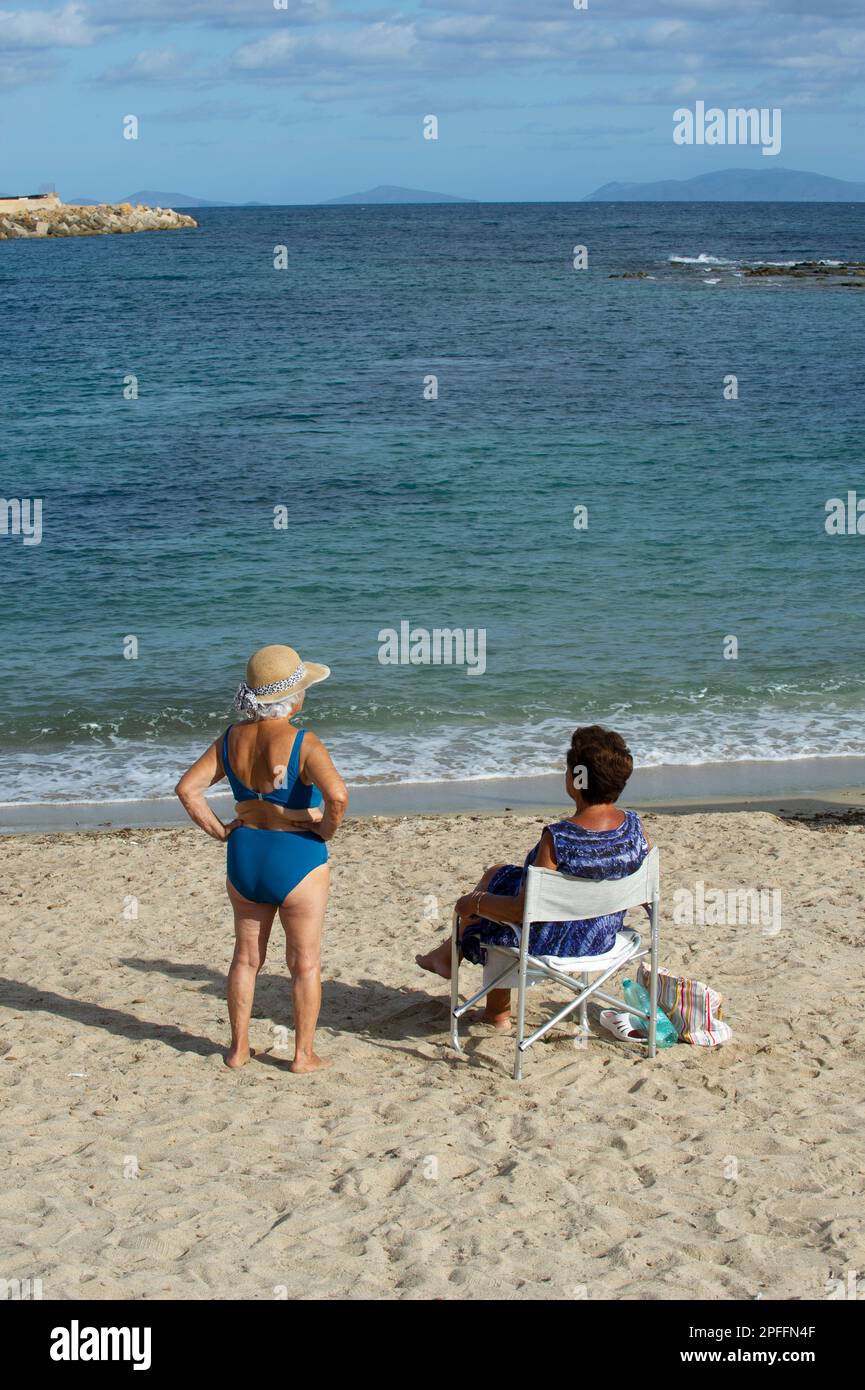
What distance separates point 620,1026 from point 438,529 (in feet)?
52.7

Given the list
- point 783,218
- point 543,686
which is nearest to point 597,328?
point 543,686

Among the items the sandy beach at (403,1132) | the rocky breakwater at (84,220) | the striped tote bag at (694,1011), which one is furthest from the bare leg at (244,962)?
the rocky breakwater at (84,220)

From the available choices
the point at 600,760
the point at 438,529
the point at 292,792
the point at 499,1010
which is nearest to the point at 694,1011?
the point at 499,1010

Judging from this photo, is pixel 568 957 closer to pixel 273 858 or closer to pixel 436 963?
pixel 436 963

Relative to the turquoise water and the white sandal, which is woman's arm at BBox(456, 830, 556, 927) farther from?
the turquoise water

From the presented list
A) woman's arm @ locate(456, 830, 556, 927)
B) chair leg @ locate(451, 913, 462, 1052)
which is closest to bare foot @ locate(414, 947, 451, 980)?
chair leg @ locate(451, 913, 462, 1052)

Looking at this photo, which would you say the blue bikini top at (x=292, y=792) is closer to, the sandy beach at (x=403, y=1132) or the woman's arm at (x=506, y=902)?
the woman's arm at (x=506, y=902)

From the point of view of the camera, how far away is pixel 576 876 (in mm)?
5098

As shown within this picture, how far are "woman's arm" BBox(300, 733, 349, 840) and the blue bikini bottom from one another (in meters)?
0.15

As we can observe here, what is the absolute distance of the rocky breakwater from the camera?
106m

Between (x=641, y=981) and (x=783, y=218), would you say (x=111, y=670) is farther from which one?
(x=783, y=218)

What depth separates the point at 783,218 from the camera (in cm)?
13812

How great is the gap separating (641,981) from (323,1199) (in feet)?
6.78

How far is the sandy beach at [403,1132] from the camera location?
12.9 feet
